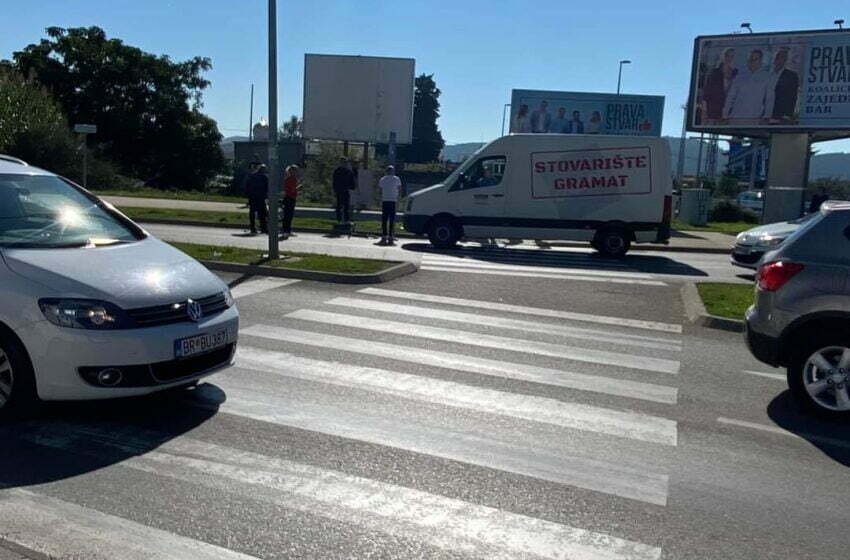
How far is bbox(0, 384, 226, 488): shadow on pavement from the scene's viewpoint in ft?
15.4

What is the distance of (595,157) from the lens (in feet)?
60.6

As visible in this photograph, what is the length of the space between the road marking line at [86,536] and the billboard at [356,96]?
1366 inches

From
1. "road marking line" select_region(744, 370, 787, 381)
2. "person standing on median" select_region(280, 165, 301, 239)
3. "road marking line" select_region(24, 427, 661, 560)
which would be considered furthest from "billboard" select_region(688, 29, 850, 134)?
"road marking line" select_region(24, 427, 661, 560)

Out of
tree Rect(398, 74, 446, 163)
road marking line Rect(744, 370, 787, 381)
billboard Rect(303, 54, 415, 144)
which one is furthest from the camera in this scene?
tree Rect(398, 74, 446, 163)

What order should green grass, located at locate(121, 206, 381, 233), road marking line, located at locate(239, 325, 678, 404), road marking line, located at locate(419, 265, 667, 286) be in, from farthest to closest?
green grass, located at locate(121, 206, 381, 233), road marking line, located at locate(419, 265, 667, 286), road marking line, located at locate(239, 325, 678, 404)

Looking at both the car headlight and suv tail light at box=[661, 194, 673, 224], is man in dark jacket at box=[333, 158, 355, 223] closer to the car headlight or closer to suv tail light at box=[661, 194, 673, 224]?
suv tail light at box=[661, 194, 673, 224]

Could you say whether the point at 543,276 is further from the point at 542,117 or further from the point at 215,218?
the point at 542,117

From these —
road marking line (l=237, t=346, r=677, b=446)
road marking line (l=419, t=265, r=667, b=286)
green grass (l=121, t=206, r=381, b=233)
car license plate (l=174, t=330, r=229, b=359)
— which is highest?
car license plate (l=174, t=330, r=229, b=359)

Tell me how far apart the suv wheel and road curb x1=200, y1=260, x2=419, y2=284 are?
6.98m

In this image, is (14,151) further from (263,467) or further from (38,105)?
(263,467)

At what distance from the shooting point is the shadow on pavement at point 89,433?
15.4 feet

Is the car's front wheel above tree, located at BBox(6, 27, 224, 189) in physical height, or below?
below

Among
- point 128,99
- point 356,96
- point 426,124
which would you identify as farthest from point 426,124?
point 356,96

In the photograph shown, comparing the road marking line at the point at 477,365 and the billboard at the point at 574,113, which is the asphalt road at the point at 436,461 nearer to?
the road marking line at the point at 477,365
